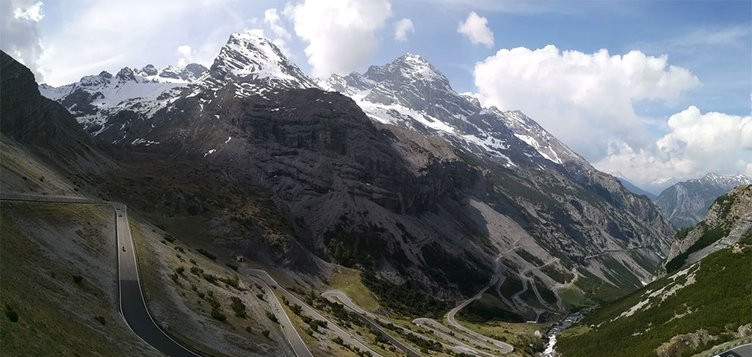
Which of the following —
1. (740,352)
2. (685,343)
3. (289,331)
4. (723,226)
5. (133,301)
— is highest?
(723,226)

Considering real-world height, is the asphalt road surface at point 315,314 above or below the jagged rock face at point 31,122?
below

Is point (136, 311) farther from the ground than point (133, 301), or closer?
closer

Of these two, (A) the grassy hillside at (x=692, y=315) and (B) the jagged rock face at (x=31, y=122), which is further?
(B) the jagged rock face at (x=31, y=122)

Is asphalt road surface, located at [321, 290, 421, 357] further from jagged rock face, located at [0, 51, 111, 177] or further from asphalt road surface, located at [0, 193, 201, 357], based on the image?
jagged rock face, located at [0, 51, 111, 177]

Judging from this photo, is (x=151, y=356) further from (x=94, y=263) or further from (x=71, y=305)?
(x=94, y=263)

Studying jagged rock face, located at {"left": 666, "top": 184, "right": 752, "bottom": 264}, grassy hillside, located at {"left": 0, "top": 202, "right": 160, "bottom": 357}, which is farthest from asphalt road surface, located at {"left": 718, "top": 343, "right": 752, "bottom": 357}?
jagged rock face, located at {"left": 666, "top": 184, "right": 752, "bottom": 264}

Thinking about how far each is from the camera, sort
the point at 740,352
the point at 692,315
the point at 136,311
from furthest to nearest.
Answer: the point at 692,315 → the point at 136,311 → the point at 740,352

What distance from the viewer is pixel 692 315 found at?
3255 inches

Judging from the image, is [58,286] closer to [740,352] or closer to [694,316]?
[740,352]

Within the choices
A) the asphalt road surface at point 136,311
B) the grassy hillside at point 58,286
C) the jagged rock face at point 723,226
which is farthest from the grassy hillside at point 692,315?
the grassy hillside at point 58,286

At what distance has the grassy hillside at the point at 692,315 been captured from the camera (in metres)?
69.6

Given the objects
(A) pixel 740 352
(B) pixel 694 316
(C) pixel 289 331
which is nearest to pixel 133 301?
(C) pixel 289 331

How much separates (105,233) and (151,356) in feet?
151

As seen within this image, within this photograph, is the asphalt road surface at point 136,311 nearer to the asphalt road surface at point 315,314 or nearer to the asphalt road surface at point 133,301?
the asphalt road surface at point 133,301
